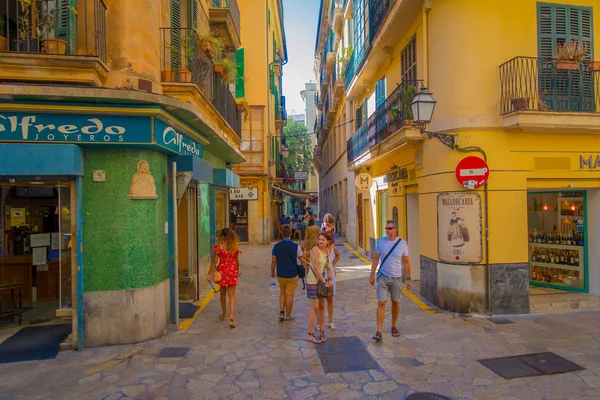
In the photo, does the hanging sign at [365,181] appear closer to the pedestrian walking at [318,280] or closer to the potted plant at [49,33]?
the pedestrian walking at [318,280]

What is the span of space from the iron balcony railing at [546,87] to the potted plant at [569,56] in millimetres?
92

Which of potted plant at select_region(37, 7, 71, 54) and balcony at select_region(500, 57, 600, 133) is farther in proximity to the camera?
balcony at select_region(500, 57, 600, 133)

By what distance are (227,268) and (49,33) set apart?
4.77 m

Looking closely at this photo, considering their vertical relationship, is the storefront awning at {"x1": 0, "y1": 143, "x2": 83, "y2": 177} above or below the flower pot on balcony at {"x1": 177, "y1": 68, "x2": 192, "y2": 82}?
below

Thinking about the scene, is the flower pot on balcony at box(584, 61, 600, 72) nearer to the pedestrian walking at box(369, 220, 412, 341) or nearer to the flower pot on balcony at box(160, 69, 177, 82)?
the pedestrian walking at box(369, 220, 412, 341)

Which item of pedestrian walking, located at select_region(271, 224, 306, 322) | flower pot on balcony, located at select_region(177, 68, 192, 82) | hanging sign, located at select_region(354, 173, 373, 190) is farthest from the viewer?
hanging sign, located at select_region(354, 173, 373, 190)

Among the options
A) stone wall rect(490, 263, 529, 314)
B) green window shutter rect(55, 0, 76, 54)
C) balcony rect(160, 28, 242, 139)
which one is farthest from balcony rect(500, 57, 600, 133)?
green window shutter rect(55, 0, 76, 54)

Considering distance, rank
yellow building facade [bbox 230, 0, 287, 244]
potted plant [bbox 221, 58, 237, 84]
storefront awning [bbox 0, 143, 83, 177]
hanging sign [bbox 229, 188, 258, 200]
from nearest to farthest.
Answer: storefront awning [bbox 0, 143, 83, 177] → potted plant [bbox 221, 58, 237, 84] → hanging sign [bbox 229, 188, 258, 200] → yellow building facade [bbox 230, 0, 287, 244]

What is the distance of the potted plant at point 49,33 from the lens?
6.00 m

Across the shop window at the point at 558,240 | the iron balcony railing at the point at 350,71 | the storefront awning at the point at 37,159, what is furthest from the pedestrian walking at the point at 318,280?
the iron balcony railing at the point at 350,71

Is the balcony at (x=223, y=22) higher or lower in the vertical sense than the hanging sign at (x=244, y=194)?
higher

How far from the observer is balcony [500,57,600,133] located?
7922 millimetres

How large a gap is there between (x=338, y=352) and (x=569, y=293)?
6295 mm

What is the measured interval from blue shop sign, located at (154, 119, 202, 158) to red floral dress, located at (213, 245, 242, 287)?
205 cm
